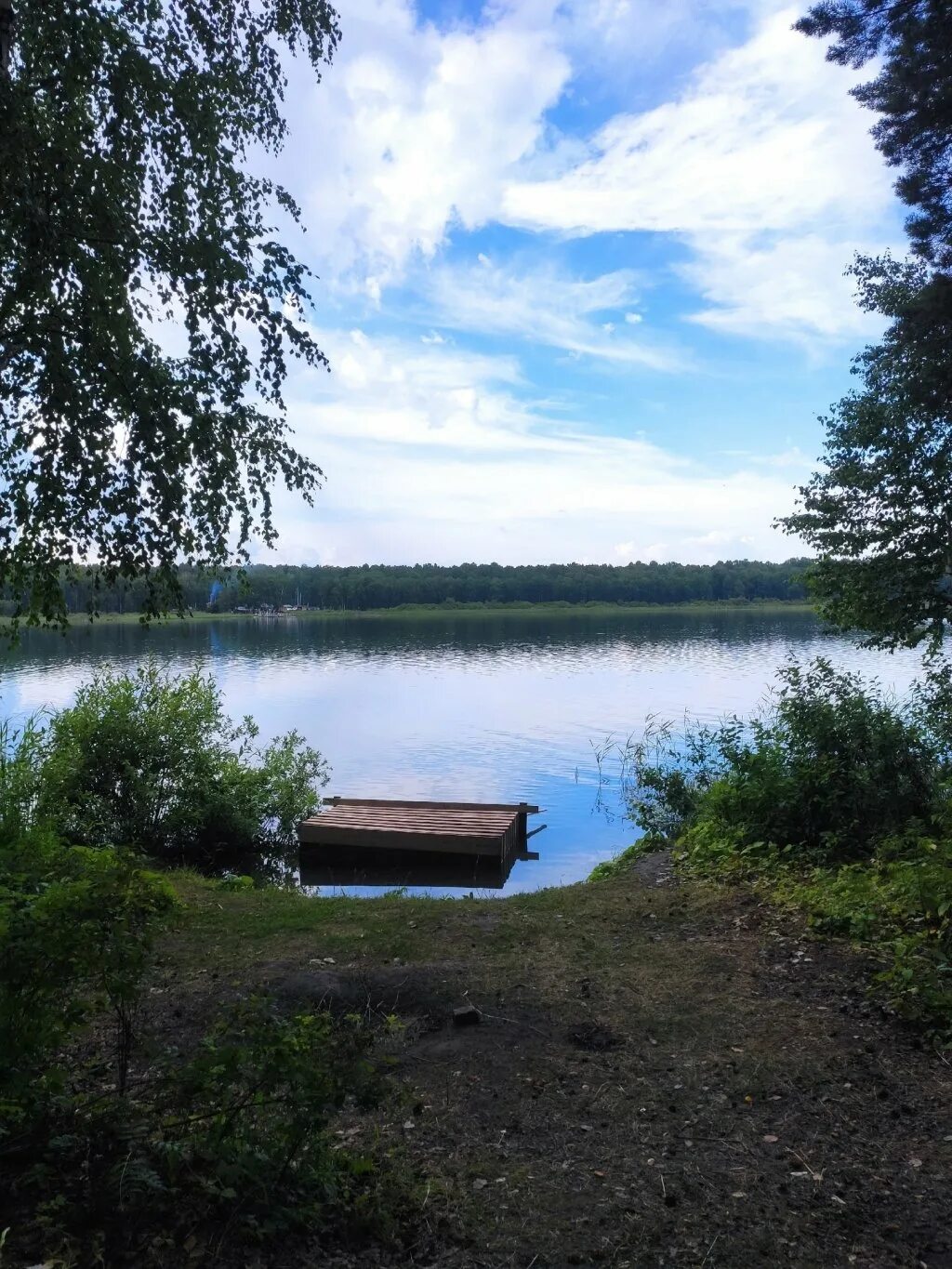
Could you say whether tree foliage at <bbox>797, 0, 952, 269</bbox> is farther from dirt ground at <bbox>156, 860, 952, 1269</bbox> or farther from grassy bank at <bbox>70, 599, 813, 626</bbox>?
grassy bank at <bbox>70, 599, 813, 626</bbox>

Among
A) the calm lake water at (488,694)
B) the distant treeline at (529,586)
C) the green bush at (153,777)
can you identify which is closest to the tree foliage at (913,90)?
the calm lake water at (488,694)

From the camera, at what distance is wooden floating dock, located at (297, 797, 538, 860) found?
13203mm

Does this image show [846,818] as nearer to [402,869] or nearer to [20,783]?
[402,869]

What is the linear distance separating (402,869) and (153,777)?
397 centimetres

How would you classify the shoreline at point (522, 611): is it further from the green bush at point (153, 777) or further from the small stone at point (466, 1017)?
the small stone at point (466, 1017)

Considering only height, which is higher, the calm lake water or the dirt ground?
the dirt ground

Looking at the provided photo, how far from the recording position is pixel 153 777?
1302 cm

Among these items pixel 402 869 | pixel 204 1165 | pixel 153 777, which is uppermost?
pixel 204 1165

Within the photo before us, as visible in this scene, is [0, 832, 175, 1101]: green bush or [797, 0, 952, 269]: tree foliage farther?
[797, 0, 952, 269]: tree foliage

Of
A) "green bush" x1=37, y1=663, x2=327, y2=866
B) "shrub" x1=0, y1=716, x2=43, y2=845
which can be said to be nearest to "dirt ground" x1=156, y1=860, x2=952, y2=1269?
"shrub" x1=0, y1=716, x2=43, y2=845

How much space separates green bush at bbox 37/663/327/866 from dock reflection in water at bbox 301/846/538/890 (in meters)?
1.06

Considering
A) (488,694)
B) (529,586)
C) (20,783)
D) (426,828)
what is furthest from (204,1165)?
(529,586)

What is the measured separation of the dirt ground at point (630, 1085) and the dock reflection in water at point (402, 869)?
229 inches

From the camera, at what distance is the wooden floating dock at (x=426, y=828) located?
43.3ft
